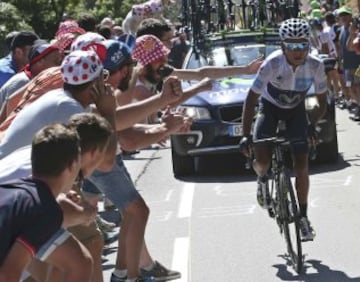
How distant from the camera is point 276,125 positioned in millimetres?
8977

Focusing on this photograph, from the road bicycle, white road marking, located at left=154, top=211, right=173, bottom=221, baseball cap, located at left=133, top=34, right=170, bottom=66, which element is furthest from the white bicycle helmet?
white road marking, located at left=154, top=211, right=173, bottom=221

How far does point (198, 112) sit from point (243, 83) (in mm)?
858

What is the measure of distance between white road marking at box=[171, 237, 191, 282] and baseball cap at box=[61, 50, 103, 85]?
2.48 meters

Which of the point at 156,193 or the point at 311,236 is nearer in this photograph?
the point at 311,236

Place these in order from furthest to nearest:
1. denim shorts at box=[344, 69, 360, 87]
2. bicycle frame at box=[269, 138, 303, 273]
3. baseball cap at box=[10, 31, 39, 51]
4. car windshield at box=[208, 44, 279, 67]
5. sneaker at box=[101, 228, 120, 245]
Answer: denim shorts at box=[344, 69, 360, 87], car windshield at box=[208, 44, 279, 67], baseball cap at box=[10, 31, 39, 51], sneaker at box=[101, 228, 120, 245], bicycle frame at box=[269, 138, 303, 273]

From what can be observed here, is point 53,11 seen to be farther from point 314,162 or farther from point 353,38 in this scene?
point 314,162

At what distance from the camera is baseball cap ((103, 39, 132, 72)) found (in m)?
6.67

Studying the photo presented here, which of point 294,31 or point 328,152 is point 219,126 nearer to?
point 328,152

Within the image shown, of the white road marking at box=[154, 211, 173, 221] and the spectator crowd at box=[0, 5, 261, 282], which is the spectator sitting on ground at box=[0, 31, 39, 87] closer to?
the spectator crowd at box=[0, 5, 261, 282]

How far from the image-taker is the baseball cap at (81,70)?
5.74 m

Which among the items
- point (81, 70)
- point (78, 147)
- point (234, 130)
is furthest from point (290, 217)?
point (234, 130)

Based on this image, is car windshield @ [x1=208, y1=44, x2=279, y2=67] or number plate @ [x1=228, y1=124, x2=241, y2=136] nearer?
number plate @ [x1=228, y1=124, x2=241, y2=136]

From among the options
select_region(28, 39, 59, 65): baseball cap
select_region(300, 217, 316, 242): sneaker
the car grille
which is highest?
select_region(28, 39, 59, 65): baseball cap

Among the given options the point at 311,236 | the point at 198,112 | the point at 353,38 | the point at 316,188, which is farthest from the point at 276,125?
the point at 353,38
